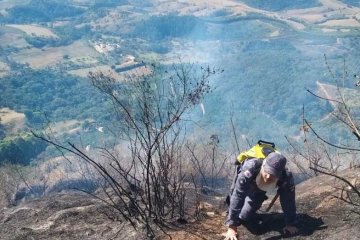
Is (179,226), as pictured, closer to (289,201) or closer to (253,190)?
(253,190)

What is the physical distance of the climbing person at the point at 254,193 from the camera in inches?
222

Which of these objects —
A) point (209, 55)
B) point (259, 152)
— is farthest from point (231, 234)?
point (209, 55)

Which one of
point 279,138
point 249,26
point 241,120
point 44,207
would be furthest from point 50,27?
point 44,207

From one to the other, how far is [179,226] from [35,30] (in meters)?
177

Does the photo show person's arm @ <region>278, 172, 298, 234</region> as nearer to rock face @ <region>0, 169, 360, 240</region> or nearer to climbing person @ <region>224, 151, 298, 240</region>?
climbing person @ <region>224, 151, 298, 240</region>

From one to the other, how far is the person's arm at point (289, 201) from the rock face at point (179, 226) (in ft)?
0.50

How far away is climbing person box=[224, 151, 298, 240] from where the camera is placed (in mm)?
5648

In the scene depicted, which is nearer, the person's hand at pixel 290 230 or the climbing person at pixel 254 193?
the climbing person at pixel 254 193

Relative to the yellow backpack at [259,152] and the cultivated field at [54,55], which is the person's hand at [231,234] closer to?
the yellow backpack at [259,152]

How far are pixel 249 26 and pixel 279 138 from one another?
9644 cm

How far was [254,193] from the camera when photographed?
5.89 metres

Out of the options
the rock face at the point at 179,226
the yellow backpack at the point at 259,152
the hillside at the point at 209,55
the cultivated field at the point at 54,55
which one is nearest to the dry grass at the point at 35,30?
the hillside at the point at 209,55

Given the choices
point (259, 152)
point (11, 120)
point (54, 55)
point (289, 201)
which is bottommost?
point (11, 120)

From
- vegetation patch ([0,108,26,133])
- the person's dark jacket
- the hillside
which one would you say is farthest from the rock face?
vegetation patch ([0,108,26,133])
